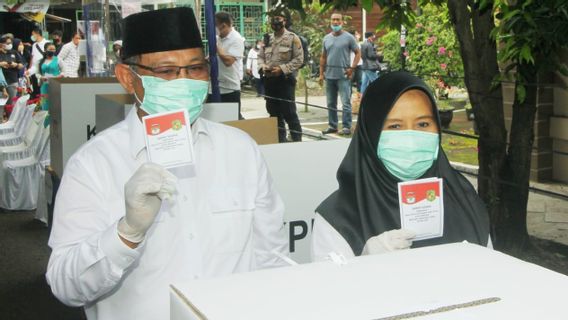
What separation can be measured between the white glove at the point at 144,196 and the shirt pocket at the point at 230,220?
376 mm

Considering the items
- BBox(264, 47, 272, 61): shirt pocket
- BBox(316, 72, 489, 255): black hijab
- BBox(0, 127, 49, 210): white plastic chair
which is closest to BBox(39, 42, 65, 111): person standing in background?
BBox(264, 47, 272, 61): shirt pocket

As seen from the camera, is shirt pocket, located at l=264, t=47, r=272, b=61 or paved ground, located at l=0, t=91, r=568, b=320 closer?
paved ground, located at l=0, t=91, r=568, b=320

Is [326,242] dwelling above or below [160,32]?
below

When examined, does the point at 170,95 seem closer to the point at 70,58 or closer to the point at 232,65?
the point at 232,65

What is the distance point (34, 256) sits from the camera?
23.4 feet

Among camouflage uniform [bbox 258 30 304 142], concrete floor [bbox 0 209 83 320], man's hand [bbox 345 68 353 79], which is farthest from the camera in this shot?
man's hand [bbox 345 68 353 79]

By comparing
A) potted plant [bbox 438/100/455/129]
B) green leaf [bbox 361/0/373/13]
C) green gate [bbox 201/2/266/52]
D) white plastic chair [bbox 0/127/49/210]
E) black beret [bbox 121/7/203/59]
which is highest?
green gate [bbox 201/2/266/52]

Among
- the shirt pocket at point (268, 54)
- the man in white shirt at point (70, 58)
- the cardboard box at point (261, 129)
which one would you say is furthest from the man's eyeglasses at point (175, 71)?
the man in white shirt at point (70, 58)

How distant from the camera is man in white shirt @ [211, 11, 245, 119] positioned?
361 inches

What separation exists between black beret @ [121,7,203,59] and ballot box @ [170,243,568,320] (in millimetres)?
1283

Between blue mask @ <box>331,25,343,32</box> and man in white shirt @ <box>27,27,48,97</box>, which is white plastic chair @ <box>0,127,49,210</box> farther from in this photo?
man in white shirt @ <box>27,27,48,97</box>

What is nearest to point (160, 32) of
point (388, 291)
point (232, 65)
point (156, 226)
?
point (156, 226)

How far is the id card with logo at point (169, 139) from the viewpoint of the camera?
2.28m

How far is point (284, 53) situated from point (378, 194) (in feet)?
26.6
